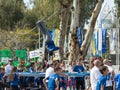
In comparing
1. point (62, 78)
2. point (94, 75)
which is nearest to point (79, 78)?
point (62, 78)

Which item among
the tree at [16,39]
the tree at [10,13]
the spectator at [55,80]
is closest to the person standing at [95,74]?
the spectator at [55,80]

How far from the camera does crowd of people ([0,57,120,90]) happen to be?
11.4m

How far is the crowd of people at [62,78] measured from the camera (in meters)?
11.4

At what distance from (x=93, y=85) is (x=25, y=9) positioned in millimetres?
59691

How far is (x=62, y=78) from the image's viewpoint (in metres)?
13.2

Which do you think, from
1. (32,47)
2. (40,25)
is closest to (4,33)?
(32,47)

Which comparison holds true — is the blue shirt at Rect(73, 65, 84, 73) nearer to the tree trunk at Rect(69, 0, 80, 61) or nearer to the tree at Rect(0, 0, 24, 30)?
the tree trunk at Rect(69, 0, 80, 61)

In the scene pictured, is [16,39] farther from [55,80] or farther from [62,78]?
[55,80]

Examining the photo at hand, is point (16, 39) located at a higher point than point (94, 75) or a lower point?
higher

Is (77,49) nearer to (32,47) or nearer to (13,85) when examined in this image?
(13,85)

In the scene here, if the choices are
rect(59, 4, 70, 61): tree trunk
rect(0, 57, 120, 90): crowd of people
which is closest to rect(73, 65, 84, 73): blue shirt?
rect(0, 57, 120, 90): crowd of people

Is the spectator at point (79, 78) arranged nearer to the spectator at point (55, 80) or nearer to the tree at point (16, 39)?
the spectator at point (55, 80)

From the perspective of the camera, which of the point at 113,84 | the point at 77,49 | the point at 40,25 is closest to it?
the point at 113,84

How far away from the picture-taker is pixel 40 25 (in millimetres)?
26672
